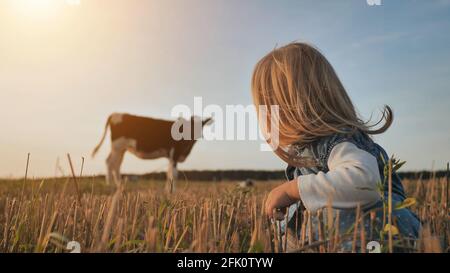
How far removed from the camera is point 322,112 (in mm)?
1857

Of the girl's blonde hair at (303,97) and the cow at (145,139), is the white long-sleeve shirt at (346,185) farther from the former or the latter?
the cow at (145,139)

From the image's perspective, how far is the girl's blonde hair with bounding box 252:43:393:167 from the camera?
6.05 feet

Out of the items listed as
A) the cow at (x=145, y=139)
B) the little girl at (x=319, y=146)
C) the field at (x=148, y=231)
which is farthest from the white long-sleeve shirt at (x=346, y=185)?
the cow at (x=145, y=139)

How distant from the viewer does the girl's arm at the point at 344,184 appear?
1.55 m

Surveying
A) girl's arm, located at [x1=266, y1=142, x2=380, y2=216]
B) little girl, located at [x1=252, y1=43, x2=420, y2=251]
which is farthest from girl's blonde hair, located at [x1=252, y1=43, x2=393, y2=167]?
girl's arm, located at [x1=266, y1=142, x2=380, y2=216]

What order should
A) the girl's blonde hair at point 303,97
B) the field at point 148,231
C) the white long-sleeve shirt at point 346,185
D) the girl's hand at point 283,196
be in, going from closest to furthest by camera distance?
the field at point 148,231 < the white long-sleeve shirt at point 346,185 < the girl's hand at point 283,196 < the girl's blonde hair at point 303,97

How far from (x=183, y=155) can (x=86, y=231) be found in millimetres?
12160

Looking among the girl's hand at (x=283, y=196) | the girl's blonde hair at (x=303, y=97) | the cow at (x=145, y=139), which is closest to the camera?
the girl's hand at (x=283, y=196)

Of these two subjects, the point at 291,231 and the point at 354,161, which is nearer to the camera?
the point at 354,161

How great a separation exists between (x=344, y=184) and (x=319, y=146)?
327 mm

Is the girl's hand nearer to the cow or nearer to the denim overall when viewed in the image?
the denim overall
